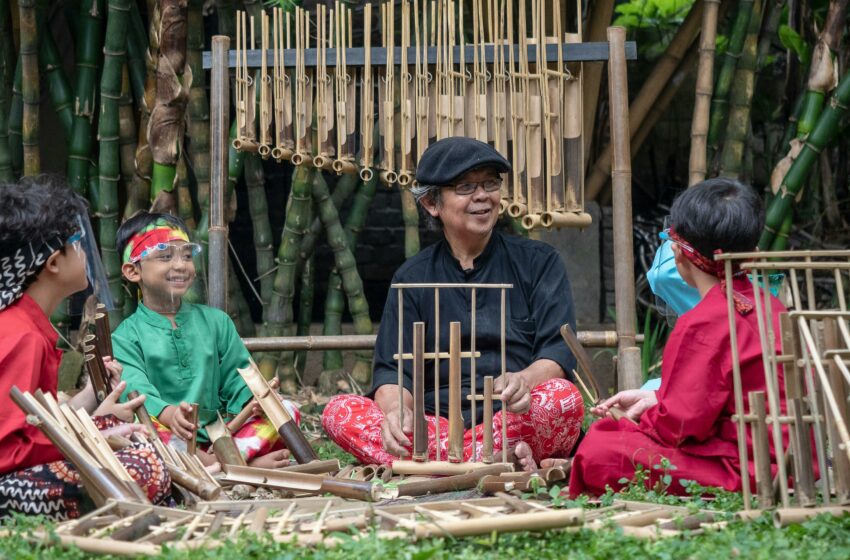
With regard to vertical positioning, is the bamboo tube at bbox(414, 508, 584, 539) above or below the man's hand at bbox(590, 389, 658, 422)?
below

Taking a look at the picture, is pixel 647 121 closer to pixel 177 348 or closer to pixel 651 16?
pixel 651 16

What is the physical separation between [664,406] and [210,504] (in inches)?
53.3

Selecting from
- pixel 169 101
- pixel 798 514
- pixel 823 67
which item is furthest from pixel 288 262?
pixel 798 514

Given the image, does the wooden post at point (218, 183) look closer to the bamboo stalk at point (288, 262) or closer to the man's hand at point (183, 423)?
the bamboo stalk at point (288, 262)

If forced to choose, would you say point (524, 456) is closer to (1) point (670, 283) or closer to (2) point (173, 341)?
(1) point (670, 283)

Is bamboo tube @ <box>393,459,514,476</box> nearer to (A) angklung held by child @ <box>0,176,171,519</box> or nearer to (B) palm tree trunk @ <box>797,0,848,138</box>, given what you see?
(A) angklung held by child @ <box>0,176,171,519</box>

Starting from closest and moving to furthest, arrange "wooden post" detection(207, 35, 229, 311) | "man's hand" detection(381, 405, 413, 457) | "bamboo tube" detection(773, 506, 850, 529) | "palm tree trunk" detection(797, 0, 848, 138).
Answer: "bamboo tube" detection(773, 506, 850, 529), "man's hand" detection(381, 405, 413, 457), "wooden post" detection(207, 35, 229, 311), "palm tree trunk" detection(797, 0, 848, 138)

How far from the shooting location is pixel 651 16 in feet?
24.0

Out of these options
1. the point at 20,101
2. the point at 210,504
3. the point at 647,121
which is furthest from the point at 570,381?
the point at 20,101

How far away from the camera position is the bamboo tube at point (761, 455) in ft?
10.9

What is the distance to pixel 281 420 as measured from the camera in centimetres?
450

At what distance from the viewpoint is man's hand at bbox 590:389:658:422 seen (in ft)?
12.8

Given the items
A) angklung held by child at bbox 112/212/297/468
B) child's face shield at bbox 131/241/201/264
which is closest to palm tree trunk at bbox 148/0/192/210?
angklung held by child at bbox 112/212/297/468

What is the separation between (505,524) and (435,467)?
109 cm
